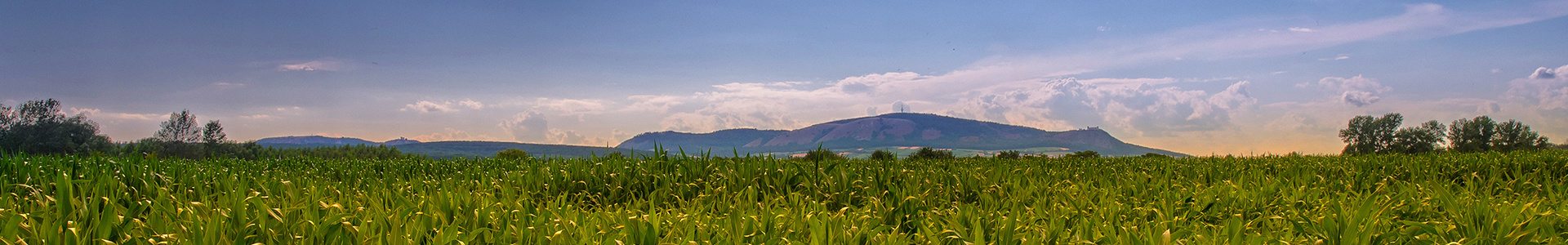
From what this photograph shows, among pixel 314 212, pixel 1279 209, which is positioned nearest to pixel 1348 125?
pixel 1279 209

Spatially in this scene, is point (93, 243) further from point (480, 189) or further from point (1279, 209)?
point (1279, 209)

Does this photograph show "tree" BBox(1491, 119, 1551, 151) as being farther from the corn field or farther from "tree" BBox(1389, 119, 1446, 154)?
the corn field

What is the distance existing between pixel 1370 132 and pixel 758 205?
3266 inches

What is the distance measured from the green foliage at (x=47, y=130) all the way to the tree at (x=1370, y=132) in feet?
367

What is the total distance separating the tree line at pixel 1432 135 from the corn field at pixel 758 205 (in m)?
70.4

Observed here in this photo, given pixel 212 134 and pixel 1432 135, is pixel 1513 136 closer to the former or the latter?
pixel 1432 135

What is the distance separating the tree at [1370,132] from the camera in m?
65.8

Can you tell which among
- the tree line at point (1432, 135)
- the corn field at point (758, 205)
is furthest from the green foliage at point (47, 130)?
the tree line at point (1432, 135)

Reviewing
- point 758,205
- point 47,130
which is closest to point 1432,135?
point 758,205

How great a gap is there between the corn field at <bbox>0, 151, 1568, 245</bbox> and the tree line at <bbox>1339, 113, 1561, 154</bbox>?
7044 cm

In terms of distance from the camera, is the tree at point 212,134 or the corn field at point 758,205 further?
the tree at point 212,134

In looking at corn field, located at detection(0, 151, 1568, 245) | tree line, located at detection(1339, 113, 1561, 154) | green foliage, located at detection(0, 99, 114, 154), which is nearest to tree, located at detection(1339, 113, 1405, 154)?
tree line, located at detection(1339, 113, 1561, 154)

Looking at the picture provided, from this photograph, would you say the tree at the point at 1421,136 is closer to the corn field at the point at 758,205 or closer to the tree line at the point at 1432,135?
the tree line at the point at 1432,135

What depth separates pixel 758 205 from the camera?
16.5 ft
